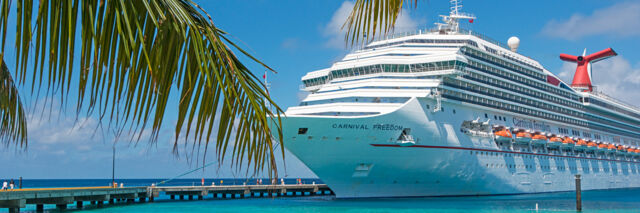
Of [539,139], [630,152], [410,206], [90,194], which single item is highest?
[539,139]

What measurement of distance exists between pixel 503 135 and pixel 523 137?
303 cm

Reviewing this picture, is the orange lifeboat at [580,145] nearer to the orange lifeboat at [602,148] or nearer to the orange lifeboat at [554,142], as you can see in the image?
the orange lifeboat at [602,148]

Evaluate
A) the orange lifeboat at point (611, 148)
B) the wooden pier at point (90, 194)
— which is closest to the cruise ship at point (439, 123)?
the orange lifeboat at point (611, 148)

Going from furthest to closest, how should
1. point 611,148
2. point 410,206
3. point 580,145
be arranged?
point 611,148 < point 580,145 < point 410,206

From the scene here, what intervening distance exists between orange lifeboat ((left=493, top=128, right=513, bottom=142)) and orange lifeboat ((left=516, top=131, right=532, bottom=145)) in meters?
1.20

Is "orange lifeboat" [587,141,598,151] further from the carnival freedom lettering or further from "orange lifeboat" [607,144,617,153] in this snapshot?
the carnival freedom lettering

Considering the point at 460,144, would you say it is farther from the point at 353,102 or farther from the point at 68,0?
the point at 68,0

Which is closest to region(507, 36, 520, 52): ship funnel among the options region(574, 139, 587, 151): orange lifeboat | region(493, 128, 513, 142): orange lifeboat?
region(574, 139, 587, 151): orange lifeboat

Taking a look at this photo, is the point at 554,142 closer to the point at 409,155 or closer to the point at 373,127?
the point at 409,155

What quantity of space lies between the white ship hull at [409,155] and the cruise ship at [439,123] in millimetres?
63

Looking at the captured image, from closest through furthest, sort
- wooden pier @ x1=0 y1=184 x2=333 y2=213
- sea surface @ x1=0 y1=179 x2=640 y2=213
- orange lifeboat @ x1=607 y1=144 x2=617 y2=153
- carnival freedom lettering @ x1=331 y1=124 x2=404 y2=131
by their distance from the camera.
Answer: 1. wooden pier @ x1=0 y1=184 x2=333 y2=213
2. carnival freedom lettering @ x1=331 y1=124 x2=404 y2=131
3. sea surface @ x1=0 y1=179 x2=640 y2=213
4. orange lifeboat @ x1=607 y1=144 x2=617 y2=153

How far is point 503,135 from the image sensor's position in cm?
4131

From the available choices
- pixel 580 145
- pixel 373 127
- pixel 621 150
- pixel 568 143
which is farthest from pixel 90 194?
pixel 621 150

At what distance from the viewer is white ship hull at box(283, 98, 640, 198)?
110 feet
